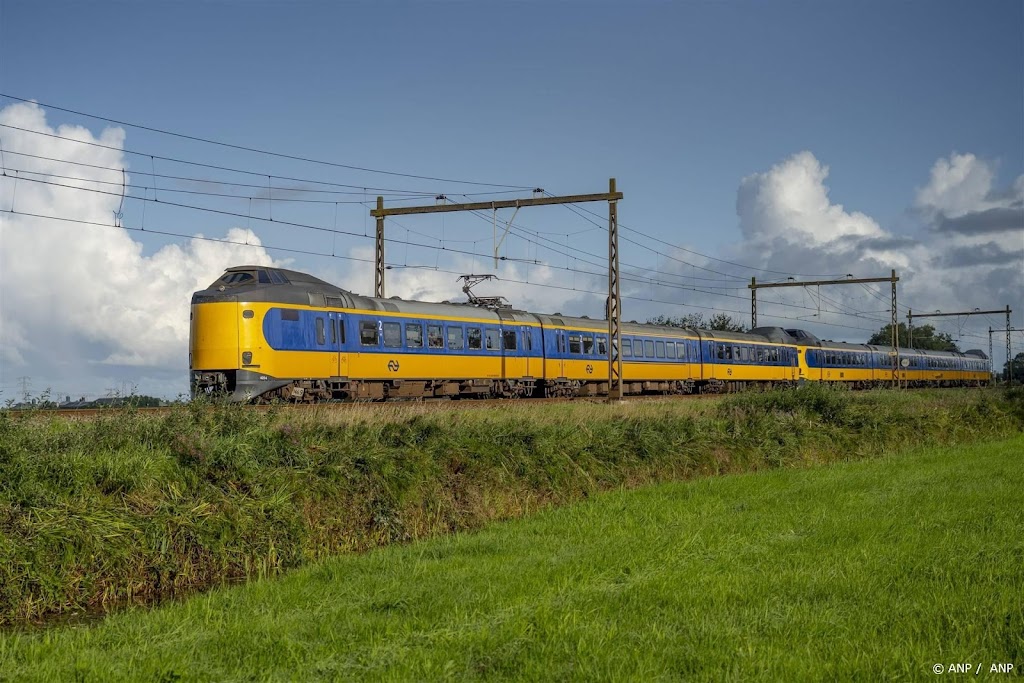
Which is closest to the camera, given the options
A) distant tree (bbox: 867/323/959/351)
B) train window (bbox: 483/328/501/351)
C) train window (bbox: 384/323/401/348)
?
train window (bbox: 384/323/401/348)

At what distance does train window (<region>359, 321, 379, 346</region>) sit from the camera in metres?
27.4

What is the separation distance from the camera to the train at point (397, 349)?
2434 centimetres

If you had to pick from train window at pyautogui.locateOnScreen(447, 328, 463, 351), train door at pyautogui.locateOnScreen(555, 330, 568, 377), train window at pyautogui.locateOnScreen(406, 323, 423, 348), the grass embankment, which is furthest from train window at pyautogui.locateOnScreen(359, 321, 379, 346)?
train door at pyautogui.locateOnScreen(555, 330, 568, 377)

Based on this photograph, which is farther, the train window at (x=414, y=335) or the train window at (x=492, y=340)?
the train window at (x=492, y=340)

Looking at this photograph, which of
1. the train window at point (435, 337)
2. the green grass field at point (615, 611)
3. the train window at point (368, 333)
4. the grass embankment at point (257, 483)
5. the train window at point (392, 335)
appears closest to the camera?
the green grass field at point (615, 611)

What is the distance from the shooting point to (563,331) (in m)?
38.7

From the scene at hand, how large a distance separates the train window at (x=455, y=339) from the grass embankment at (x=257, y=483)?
11490 mm

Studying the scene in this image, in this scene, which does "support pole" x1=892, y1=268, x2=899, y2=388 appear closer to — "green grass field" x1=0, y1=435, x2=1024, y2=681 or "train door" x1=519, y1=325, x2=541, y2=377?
"train door" x1=519, y1=325, x2=541, y2=377

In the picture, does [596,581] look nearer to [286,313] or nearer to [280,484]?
[280,484]

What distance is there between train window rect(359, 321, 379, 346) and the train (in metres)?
0.03

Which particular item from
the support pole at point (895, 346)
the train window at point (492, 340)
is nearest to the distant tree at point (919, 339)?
the support pole at point (895, 346)

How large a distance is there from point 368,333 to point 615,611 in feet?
65.9

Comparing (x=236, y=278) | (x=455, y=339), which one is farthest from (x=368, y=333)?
(x=455, y=339)

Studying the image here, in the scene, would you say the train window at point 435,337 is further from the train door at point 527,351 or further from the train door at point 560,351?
the train door at point 560,351
